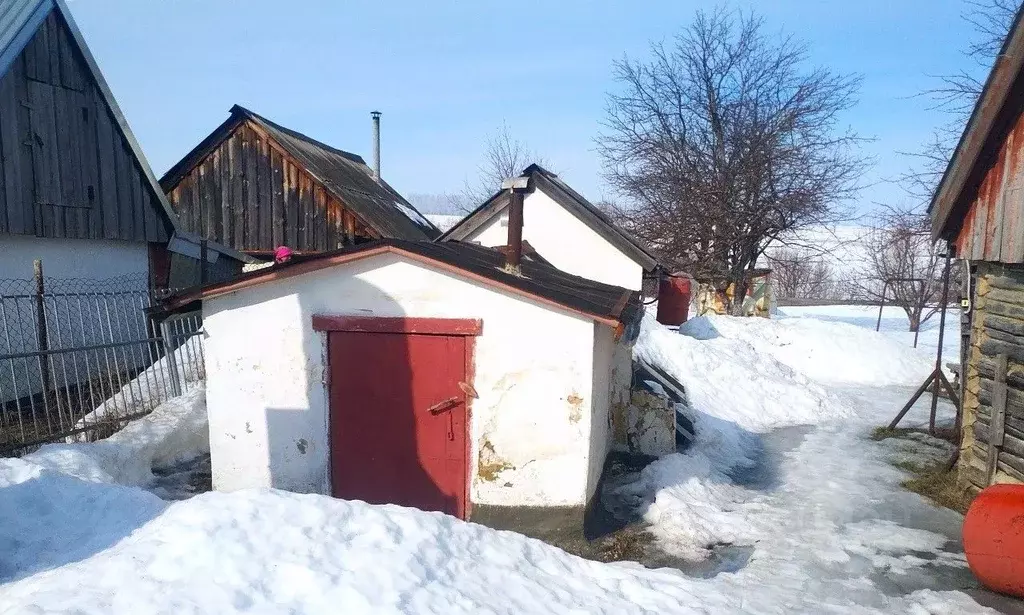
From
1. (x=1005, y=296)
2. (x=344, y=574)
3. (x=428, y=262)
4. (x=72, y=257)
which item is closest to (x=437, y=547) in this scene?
(x=344, y=574)

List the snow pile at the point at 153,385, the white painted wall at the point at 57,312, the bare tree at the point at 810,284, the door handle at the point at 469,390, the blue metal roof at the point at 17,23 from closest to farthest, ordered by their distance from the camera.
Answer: the door handle at the point at 469,390
the snow pile at the point at 153,385
the white painted wall at the point at 57,312
the blue metal roof at the point at 17,23
the bare tree at the point at 810,284

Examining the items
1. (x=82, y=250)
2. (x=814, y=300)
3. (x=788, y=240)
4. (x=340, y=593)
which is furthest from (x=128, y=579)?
(x=814, y=300)

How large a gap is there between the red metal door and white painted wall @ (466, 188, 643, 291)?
5.58 meters

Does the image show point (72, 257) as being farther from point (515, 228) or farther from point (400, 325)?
point (515, 228)

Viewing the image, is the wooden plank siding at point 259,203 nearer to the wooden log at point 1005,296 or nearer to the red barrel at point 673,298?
the red barrel at point 673,298

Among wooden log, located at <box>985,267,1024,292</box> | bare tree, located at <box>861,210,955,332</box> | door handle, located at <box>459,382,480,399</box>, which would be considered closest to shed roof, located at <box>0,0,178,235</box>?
door handle, located at <box>459,382,480,399</box>

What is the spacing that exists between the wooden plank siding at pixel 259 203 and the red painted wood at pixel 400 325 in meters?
9.21

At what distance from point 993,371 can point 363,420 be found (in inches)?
289

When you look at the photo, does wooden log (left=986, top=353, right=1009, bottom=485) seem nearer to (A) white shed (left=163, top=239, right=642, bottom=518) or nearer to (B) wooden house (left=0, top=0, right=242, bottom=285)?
(A) white shed (left=163, top=239, right=642, bottom=518)

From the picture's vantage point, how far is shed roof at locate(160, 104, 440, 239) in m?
16.0

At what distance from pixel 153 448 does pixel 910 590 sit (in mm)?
8392

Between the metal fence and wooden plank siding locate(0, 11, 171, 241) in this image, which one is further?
wooden plank siding locate(0, 11, 171, 241)

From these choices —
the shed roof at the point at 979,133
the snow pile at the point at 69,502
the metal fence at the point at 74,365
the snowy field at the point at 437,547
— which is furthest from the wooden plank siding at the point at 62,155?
the shed roof at the point at 979,133

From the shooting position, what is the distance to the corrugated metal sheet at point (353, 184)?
1600 centimetres
